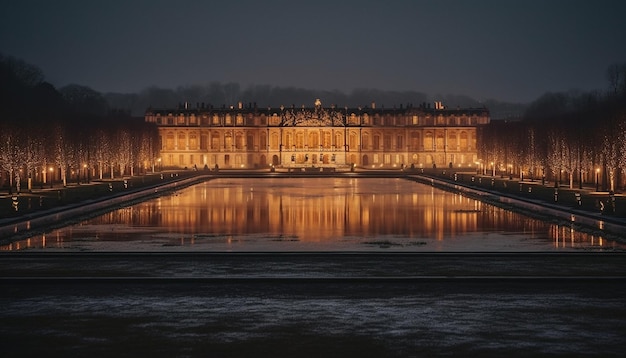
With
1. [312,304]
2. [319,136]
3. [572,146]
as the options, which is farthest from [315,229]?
[319,136]

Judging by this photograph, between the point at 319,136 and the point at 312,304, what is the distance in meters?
127

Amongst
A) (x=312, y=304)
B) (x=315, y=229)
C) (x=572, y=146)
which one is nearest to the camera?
(x=312, y=304)

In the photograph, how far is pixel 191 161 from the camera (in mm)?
136500

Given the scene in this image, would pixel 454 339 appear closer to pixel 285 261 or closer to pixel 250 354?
pixel 250 354

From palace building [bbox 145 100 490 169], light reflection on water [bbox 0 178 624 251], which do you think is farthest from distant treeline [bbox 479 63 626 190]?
palace building [bbox 145 100 490 169]

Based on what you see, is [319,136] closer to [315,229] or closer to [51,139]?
[51,139]

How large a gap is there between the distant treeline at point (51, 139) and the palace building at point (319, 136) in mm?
29893

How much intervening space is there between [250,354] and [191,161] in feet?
416

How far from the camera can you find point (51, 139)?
6059 centimetres

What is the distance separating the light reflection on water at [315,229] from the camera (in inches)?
890

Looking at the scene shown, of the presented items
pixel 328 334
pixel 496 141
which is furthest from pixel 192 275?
pixel 496 141

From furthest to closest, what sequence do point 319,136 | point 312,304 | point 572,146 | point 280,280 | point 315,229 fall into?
point 319,136 < point 572,146 < point 315,229 < point 280,280 < point 312,304

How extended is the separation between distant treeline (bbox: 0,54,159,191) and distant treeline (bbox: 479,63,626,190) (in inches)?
1240

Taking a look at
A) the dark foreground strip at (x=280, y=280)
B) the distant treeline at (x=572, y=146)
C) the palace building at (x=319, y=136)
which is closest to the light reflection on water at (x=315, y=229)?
the dark foreground strip at (x=280, y=280)
